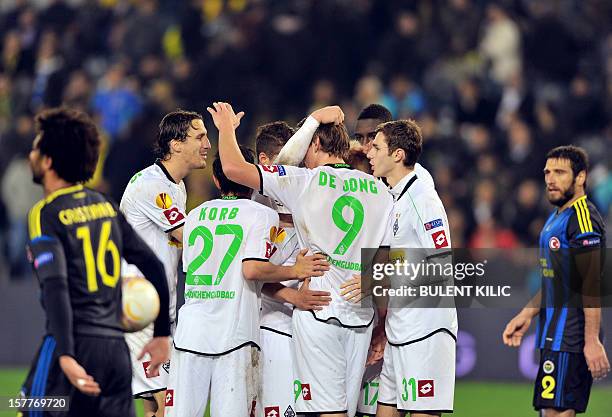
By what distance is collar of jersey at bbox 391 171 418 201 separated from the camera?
333 inches

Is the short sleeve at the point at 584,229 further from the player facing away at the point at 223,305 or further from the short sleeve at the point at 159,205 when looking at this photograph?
the short sleeve at the point at 159,205

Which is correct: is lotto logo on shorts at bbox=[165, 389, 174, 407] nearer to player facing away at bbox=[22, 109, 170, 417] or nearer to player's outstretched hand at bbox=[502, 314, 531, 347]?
player facing away at bbox=[22, 109, 170, 417]

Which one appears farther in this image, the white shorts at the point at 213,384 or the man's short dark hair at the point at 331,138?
the man's short dark hair at the point at 331,138

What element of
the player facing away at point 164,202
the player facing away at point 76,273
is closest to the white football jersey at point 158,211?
the player facing away at point 164,202

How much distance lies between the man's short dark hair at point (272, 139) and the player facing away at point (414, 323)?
2.56 feet

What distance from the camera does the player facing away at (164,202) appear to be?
8797mm

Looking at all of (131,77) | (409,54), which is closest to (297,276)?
(409,54)

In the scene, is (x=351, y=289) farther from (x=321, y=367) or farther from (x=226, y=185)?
(x=226, y=185)

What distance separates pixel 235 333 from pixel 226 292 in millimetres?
278

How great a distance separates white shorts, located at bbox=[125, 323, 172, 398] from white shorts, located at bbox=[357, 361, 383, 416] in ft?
4.90

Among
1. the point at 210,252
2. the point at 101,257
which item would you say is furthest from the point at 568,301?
the point at 101,257

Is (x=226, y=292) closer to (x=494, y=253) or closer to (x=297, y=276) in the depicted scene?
(x=297, y=276)

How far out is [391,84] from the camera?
17531 mm

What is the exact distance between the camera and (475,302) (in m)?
13.3
